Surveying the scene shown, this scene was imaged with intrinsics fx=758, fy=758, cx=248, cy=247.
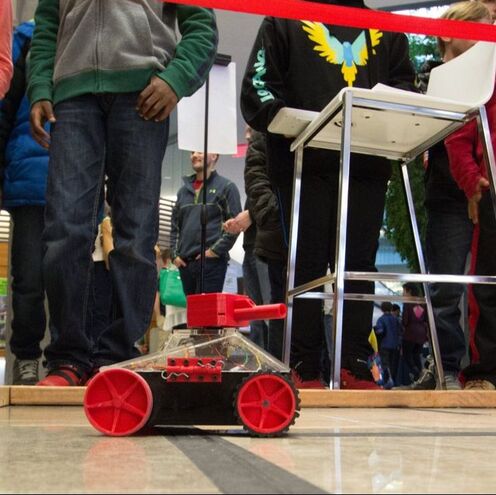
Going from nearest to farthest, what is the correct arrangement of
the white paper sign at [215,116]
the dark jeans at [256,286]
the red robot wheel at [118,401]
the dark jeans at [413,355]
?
the red robot wheel at [118,401]
the white paper sign at [215,116]
the dark jeans at [256,286]
the dark jeans at [413,355]

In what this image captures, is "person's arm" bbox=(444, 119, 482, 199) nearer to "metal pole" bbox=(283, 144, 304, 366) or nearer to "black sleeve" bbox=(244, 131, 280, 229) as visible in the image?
"metal pole" bbox=(283, 144, 304, 366)

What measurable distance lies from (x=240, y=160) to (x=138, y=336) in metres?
7.62

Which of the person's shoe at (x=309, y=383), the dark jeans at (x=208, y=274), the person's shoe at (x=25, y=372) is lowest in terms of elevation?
the person's shoe at (x=25, y=372)

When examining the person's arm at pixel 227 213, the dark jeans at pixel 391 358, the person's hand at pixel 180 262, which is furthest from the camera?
the dark jeans at pixel 391 358

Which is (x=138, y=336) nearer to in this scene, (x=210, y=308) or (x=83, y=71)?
(x=83, y=71)

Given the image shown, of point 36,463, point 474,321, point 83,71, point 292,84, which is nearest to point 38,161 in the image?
point 83,71

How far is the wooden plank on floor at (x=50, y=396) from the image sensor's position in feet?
4.58

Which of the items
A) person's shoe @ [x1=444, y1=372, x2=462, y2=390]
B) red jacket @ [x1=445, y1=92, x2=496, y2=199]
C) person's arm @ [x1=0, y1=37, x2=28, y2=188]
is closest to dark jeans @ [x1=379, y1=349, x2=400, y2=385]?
person's shoe @ [x1=444, y1=372, x2=462, y2=390]

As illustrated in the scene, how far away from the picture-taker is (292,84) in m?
2.02

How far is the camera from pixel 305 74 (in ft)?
6.56

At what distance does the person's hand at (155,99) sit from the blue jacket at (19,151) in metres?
0.53

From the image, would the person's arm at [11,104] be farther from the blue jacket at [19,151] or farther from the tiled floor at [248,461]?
the tiled floor at [248,461]

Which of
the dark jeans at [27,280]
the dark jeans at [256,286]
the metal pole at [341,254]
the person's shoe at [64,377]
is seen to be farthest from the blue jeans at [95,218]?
the dark jeans at [256,286]

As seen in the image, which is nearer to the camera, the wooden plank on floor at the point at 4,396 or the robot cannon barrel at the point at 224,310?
the robot cannon barrel at the point at 224,310
